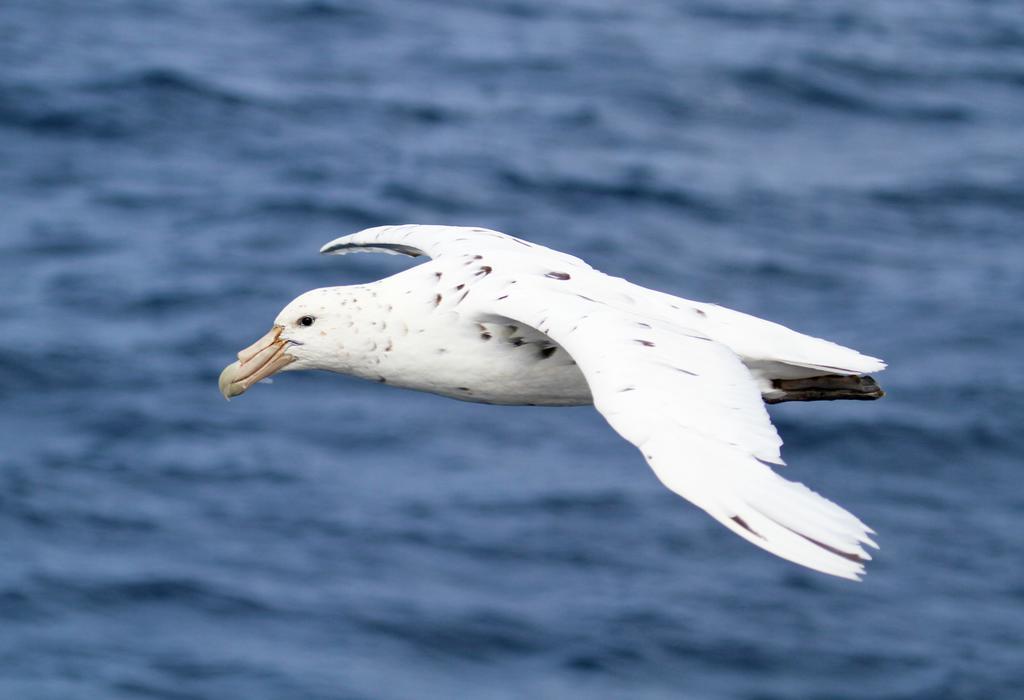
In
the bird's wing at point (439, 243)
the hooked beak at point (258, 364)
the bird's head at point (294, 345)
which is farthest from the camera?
the bird's wing at point (439, 243)

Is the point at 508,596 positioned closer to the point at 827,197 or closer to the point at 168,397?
the point at 168,397

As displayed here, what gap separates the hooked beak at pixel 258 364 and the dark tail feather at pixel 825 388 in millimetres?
2386

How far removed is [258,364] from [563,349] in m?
1.63

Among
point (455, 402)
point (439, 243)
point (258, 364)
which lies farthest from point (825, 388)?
point (455, 402)

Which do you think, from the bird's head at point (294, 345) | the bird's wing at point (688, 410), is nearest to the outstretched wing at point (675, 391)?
the bird's wing at point (688, 410)

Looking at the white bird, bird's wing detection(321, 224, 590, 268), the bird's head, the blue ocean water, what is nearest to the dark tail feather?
the white bird

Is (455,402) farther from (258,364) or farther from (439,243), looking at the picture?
(258,364)

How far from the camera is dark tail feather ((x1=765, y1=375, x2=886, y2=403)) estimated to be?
8.82 metres

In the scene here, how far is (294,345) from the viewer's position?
903 cm

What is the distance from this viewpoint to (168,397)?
2094 cm

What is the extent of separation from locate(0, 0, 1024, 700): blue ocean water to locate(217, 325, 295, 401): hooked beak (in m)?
9.98

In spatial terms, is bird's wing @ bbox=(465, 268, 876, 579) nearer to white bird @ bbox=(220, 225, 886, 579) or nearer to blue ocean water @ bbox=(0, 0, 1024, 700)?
white bird @ bbox=(220, 225, 886, 579)

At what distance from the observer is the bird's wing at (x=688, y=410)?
6.43 meters

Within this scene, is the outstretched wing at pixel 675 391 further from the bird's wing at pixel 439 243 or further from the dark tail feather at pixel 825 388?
the dark tail feather at pixel 825 388
